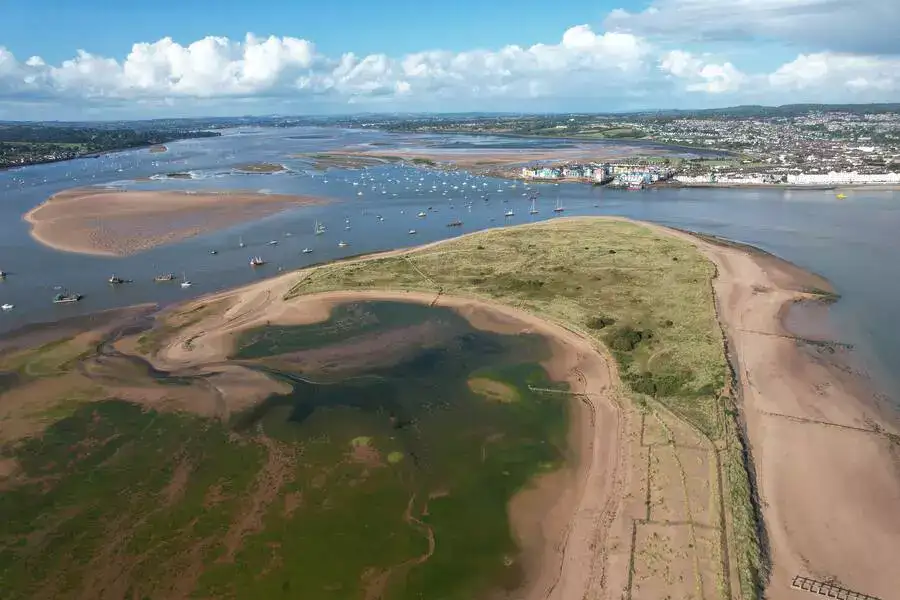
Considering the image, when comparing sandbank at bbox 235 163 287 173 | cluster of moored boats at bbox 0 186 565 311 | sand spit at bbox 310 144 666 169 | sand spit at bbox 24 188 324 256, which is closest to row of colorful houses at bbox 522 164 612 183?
sand spit at bbox 310 144 666 169

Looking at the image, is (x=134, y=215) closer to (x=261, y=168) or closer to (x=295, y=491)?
(x=261, y=168)

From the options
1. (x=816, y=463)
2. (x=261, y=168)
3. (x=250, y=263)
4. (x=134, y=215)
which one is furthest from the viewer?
(x=261, y=168)

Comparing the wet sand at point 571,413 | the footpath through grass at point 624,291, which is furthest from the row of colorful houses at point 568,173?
the wet sand at point 571,413

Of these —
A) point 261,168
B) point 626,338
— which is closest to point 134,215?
point 261,168

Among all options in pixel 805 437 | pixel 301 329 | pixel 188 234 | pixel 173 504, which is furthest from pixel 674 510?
pixel 188 234

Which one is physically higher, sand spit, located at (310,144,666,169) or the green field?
sand spit, located at (310,144,666,169)

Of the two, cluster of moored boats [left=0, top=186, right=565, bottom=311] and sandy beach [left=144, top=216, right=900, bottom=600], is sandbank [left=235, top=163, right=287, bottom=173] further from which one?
sandy beach [left=144, top=216, right=900, bottom=600]
